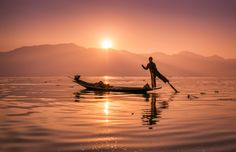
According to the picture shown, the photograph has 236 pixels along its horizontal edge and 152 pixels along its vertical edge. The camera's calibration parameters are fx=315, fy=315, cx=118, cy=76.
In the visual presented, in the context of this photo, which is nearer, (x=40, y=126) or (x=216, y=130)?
(x=216, y=130)

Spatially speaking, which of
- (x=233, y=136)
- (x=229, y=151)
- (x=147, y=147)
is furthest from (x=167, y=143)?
(x=233, y=136)

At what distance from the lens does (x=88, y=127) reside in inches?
Result: 539

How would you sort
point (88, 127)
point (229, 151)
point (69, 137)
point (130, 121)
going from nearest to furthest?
point (229, 151), point (69, 137), point (88, 127), point (130, 121)

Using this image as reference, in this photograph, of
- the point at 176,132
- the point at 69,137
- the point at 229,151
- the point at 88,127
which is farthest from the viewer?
the point at 88,127

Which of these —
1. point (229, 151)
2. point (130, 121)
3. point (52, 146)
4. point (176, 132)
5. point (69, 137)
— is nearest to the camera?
point (229, 151)

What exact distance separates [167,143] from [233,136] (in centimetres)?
292

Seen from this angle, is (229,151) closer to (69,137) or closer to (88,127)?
(69,137)

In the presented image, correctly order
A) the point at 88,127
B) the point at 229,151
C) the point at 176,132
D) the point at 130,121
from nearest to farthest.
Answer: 1. the point at 229,151
2. the point at 176,132
3. the point at 88,127
4. the point at 130,121

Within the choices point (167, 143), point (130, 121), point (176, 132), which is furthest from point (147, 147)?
point (130, 121)

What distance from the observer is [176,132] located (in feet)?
40.7

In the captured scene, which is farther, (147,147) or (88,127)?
(88,127)

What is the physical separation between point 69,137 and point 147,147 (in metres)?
3.10

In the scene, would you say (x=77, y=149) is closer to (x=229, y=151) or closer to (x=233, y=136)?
(x=229, y=151)

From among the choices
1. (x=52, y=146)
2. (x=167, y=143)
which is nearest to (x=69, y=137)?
(x=52, y=146)
